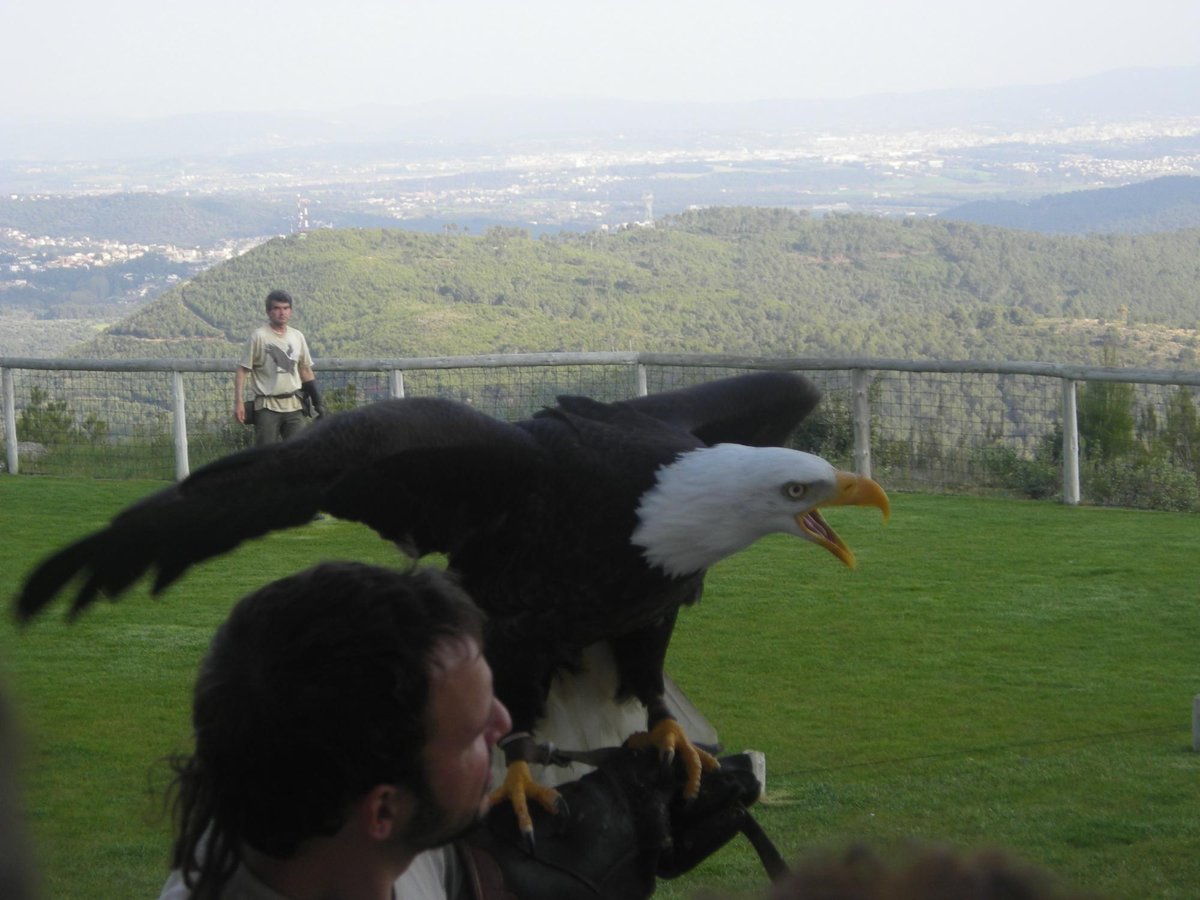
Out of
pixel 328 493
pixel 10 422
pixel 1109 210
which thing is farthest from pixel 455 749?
pixel 1109 210

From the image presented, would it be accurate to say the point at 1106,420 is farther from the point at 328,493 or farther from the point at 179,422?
the point at 328,493

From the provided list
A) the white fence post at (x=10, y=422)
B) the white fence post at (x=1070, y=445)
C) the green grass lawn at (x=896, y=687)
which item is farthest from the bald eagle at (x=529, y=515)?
the white fence post at (x=10, y=422)

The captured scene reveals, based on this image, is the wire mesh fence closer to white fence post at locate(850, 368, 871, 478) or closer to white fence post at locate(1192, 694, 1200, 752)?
white fence post at locate(850, 368, 871, 478)

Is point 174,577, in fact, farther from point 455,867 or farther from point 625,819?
point 455,867

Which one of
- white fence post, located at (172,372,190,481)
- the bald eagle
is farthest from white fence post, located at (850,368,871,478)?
the bald eagle

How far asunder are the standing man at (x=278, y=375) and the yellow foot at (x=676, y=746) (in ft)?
19.1

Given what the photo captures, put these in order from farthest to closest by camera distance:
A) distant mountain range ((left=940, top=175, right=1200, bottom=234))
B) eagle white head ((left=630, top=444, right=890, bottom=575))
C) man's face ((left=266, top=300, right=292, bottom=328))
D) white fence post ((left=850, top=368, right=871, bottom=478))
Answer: distant mountain range ((left=940, top=175, right=1200, bottom=234)) < white fence post ((left=850, top=368, right=871, bottom=478)) < man's face ((left=266, top=300, right=292, bottom=328)) < eagle white head ((left=630, top=444, right=890, bottom=575))

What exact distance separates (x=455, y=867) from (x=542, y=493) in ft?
4.77

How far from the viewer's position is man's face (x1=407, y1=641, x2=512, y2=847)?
135cm

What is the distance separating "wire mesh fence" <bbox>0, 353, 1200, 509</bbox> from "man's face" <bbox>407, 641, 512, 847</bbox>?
7684mm

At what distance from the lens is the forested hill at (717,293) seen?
75.2 feet

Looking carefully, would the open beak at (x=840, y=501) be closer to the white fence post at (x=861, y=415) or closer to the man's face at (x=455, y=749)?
the man's face at (x=455, y=749)

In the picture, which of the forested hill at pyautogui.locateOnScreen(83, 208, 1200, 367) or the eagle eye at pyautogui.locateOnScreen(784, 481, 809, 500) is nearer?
the eagle eye at pyautogui.locateOnScreen(784, 481, 809, 500)

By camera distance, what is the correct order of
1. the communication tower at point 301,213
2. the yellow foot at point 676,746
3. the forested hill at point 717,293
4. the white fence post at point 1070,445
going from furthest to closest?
the communication tower at point 301,213 → the forested hill at point 717,293 → the white fence post at point 1070,445 → the yellow foot at point 676,746
